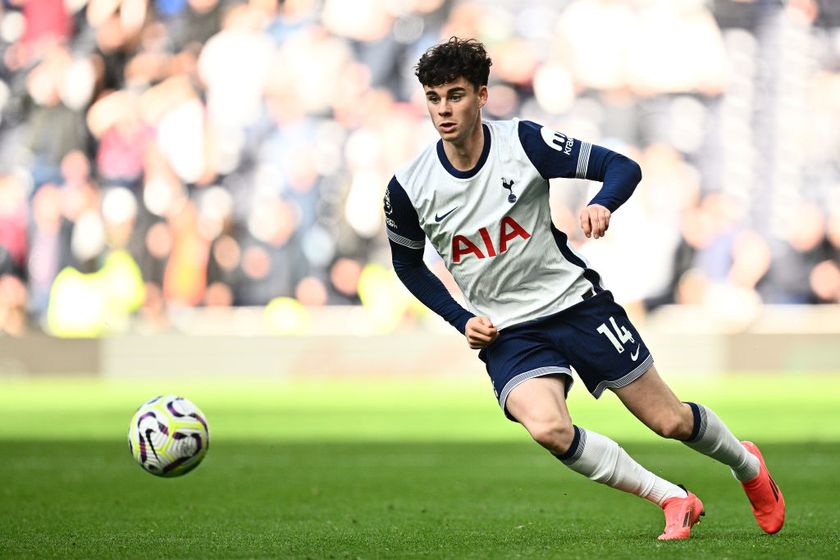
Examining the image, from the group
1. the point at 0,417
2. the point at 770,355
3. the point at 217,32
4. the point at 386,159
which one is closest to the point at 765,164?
the point at 770,355

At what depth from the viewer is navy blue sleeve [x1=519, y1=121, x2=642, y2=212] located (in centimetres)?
533

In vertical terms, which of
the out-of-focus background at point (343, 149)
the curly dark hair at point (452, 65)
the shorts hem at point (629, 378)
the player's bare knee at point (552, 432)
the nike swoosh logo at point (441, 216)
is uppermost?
the curly dark hair at point (452, 65)

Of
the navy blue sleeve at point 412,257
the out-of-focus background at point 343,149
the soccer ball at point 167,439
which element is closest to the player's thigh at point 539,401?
the navy blue sleeve at point 412,257

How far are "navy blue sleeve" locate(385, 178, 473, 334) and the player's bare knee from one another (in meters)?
0.53

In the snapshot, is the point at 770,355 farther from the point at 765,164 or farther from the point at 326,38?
the point at 326,38

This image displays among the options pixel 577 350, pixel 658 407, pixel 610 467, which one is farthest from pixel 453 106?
pixel 610 467

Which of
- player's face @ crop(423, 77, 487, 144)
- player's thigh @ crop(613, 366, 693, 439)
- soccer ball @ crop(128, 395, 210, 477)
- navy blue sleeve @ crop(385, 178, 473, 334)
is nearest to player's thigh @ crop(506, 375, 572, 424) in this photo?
player's thigh @ crop(613, 366, 693, 439)

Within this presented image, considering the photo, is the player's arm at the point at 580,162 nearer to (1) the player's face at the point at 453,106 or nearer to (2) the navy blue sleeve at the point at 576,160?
(2) the navy blue sleeve at the point at 576,160

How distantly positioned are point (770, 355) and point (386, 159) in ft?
23.0

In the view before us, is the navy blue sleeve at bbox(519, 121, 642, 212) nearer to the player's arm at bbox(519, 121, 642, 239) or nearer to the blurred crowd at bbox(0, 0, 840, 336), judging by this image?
the player's arm at bbox(519, 121, 642, 239)

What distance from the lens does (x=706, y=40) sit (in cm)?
2311

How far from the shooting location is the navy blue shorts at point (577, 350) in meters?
5.43

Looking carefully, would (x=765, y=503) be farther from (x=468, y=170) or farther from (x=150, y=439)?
(x=150, y=439)

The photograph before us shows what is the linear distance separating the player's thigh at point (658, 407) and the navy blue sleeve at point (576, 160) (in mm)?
723
